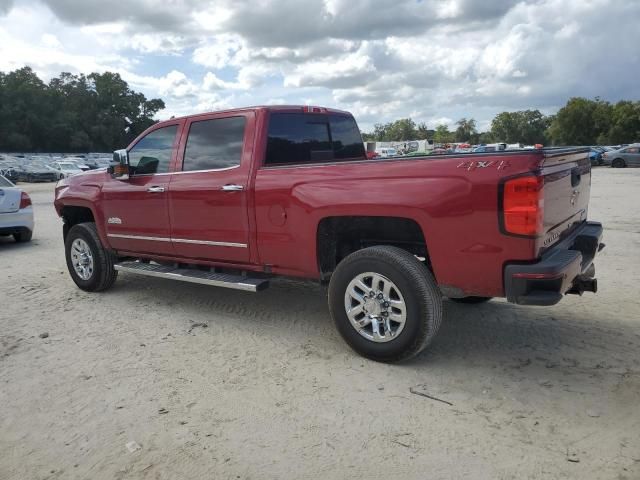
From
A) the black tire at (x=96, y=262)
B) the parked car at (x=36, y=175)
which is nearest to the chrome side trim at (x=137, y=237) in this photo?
the black tire at (x=96, y=262)

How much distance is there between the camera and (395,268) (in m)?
3.80

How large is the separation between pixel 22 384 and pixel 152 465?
1.60 m

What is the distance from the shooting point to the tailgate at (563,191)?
3495 millimetres

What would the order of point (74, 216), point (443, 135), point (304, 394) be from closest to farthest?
point (304, 394) → point (74, 216) → point (443, 135)

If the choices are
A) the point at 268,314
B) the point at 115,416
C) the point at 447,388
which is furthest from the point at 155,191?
the point at 447,388

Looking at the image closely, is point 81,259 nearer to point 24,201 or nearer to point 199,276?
point 199,276

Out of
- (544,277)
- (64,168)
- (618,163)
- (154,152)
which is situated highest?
(154,152)

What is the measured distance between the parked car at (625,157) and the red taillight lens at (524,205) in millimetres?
36844

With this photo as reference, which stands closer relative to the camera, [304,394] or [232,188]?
[304,394]

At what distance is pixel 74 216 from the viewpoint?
6.79 meters

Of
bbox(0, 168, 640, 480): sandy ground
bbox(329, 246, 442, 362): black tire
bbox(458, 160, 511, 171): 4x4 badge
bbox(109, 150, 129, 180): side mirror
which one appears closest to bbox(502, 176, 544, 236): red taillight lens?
bbox(458, 160, 511, 171): 4x4 badge

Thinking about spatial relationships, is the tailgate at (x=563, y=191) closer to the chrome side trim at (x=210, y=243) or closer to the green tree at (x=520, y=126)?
the chrome side trim at (x=210, y=243)

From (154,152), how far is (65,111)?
99.6m

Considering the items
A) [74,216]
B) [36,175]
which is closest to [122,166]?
[74,216]
